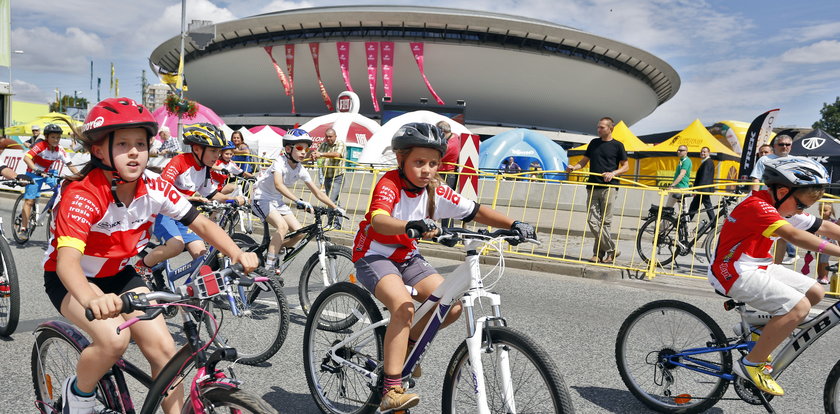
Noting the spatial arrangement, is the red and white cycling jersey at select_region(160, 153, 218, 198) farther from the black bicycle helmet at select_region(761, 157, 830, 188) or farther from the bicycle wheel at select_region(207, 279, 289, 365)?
the black bicycle helmet at select_region(761, 157, 830, 188)

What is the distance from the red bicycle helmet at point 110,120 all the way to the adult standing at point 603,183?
25.8ft

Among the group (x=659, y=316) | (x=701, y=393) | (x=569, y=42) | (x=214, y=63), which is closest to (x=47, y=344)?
(x=659, y=316)

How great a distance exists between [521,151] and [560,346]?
24.8m

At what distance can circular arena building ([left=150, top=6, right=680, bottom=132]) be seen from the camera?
53.2 m

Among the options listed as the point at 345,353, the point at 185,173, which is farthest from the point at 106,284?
the point at 185,173

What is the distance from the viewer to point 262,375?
4.40 metres

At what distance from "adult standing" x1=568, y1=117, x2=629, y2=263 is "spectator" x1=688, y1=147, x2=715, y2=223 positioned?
5.00ft

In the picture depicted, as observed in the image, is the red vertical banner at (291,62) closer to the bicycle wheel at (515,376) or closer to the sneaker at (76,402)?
the sneaker at (76,402)

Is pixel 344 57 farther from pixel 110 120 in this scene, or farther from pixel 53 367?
pixel 110 120

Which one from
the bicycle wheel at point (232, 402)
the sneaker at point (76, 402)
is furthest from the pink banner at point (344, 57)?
the bicycle wheel at point (232, 402)

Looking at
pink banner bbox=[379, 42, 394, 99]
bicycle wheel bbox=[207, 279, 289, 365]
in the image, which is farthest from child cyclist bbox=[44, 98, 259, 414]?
pink banner bbox=[379, 42, 394, 99]

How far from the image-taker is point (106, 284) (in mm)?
2996

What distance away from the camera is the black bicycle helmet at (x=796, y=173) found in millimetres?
3627

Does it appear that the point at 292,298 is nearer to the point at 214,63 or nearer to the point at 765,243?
the point at 765,243
